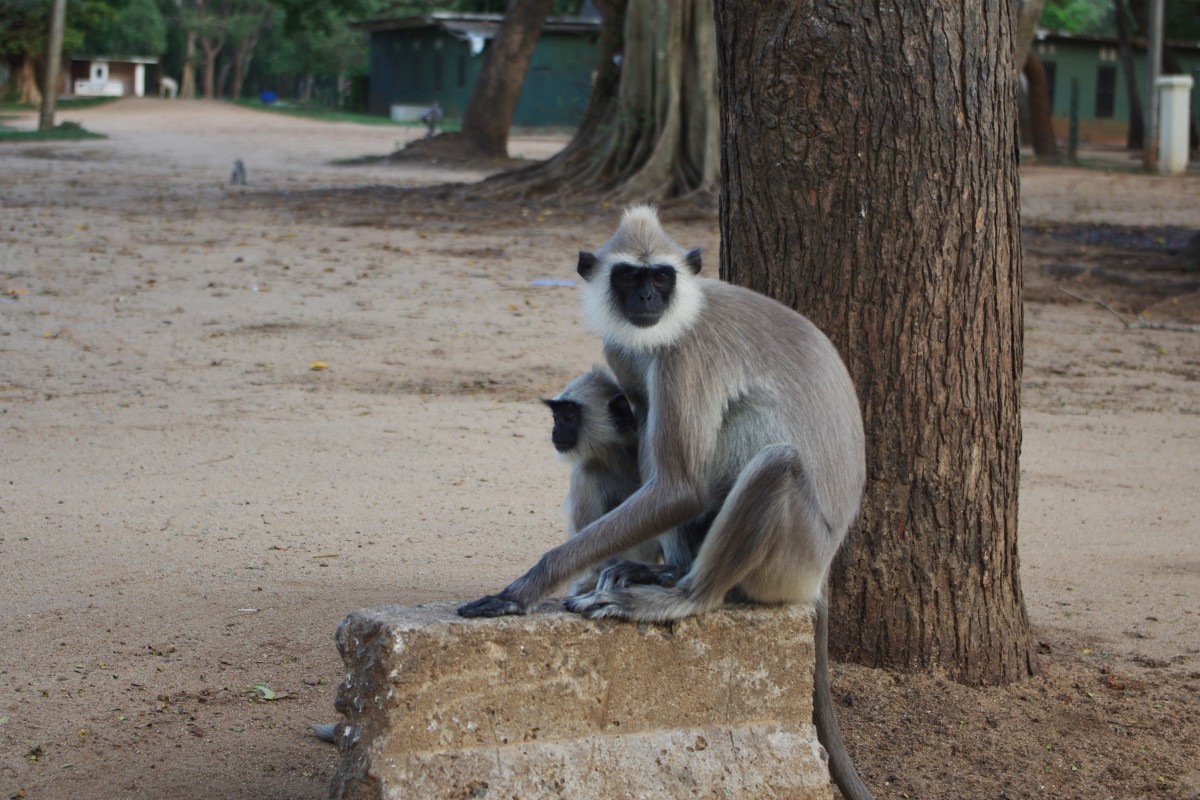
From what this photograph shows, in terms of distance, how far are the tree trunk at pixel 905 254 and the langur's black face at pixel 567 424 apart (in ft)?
2.85

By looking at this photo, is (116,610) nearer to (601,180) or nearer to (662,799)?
(662,799)

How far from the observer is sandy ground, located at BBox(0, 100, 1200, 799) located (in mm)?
4023

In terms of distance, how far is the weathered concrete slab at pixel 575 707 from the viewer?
10.2 ft

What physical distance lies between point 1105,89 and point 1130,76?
13.0 meters

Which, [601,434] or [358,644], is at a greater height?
[601,434]

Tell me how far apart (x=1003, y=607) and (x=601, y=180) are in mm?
13452

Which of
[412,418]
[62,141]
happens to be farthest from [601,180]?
[62,141]

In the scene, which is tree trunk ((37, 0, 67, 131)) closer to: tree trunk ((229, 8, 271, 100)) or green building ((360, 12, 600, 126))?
green building ((360, 12, 600, 126))

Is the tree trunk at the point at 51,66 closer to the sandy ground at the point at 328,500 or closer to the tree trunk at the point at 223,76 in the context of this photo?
the sandy ground at the point at 328,500

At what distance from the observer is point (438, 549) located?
566 cm

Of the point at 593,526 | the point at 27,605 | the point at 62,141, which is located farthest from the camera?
the point at 62,141

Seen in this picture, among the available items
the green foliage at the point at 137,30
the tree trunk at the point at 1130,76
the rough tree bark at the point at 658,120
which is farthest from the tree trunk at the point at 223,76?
A: the rough tree bark at the point at 658,120

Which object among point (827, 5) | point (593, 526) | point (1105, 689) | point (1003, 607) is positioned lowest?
point (1105, 689)

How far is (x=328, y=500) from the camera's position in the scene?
6.29 meters
